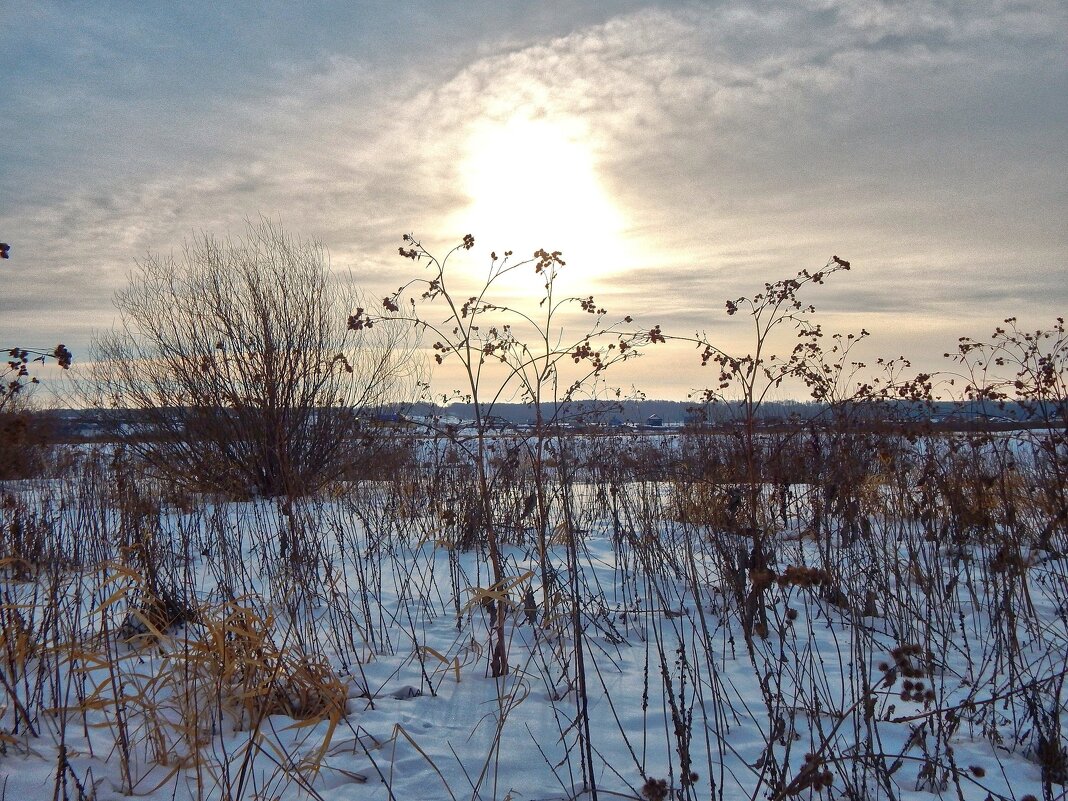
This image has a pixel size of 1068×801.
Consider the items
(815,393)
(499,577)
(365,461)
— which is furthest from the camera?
(365,461)

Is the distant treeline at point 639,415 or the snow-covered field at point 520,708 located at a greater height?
the distant treeline at point 639,415

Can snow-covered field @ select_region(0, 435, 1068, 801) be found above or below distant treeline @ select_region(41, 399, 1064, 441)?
below

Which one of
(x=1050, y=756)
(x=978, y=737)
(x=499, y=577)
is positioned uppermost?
(x=499, y=577)

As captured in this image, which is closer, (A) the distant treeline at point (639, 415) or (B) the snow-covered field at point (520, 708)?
(B) the snow-covered field at point (520, 708)

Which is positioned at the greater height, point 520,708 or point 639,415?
point 639,415

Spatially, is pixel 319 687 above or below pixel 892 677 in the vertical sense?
below

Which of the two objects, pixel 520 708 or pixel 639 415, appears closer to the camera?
pixel 520 708

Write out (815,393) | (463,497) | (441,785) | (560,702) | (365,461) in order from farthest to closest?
(365,461) → (463,497) → (815,393) → (560,702) → (441,785)

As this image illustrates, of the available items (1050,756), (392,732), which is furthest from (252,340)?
(1050,756)

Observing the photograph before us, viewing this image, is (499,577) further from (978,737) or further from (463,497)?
(463,497)

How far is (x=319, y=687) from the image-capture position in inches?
99.2

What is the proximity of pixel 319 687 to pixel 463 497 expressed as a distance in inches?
141

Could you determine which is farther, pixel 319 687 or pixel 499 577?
pixel 499 577

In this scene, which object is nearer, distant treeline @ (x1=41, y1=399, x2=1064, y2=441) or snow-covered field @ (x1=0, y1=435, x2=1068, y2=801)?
snow-covered field @ (x1=0, y1=435, x2=1068, y2=801)
